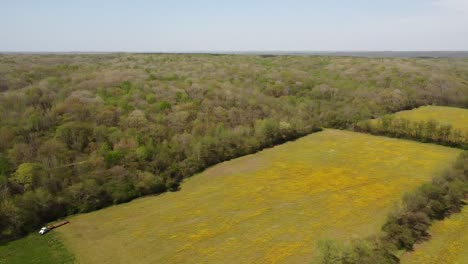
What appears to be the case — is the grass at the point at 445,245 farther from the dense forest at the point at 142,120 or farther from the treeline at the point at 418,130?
the treeline at the point at 418,130

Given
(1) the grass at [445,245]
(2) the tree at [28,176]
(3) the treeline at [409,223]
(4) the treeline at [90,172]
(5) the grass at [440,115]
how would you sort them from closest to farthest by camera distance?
(3) the treeline at [409,223] → (1) the grass at [445,245] → (4) the treeline at [90,172] → (2) the tree at [28,176] → (5) the grass at [440,115]

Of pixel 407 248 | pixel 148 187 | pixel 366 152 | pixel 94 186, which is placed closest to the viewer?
pixel 407 248

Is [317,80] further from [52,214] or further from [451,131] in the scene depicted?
[52,214]

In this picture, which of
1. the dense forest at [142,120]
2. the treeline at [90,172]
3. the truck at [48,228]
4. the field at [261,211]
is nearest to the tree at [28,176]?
the treeline at [90,172]

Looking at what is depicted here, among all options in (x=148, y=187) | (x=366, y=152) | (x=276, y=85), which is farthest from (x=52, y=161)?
(x=276, y=85)

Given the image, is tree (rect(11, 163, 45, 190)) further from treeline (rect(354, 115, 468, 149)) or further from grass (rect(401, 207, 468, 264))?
treeline (rect(354, 115, 468, 149))

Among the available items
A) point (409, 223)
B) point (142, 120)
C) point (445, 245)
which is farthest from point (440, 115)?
point (142, 120)
